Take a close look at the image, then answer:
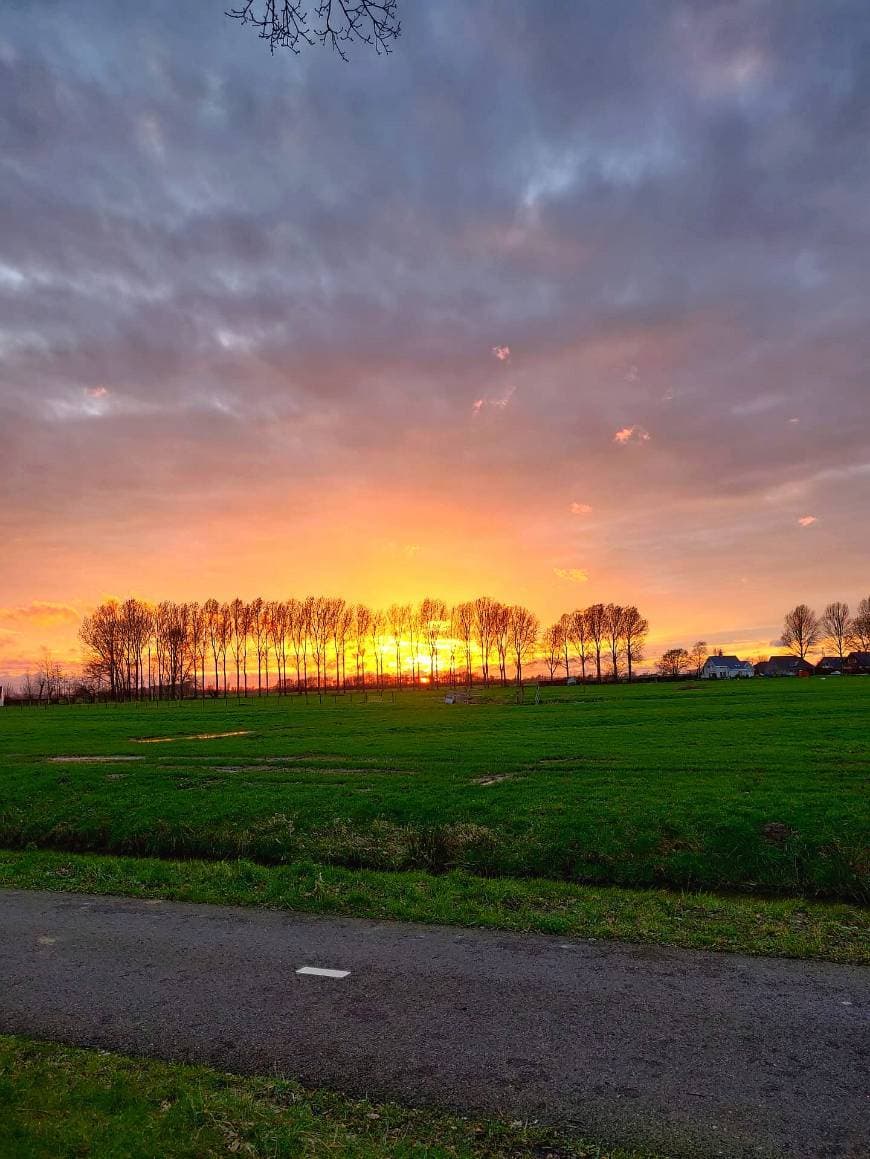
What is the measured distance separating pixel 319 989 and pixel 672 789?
13.7 meters

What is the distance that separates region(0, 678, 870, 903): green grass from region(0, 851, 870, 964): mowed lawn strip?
1.55 metres

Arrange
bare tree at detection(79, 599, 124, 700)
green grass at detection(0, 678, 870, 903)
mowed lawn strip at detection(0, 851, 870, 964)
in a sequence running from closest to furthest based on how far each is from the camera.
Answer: mowed lawn strip at detection(0, 851, 870, 964)
green grass at detection(0, 678, 870, 903)
bare tree at detection(79, 599, 124, 700)

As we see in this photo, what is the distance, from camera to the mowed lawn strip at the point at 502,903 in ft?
30.9

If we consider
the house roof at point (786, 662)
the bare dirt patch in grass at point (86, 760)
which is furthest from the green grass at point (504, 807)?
the house roof at point (786, 662)

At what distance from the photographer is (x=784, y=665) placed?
187 meters

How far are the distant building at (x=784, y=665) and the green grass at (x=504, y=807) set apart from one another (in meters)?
161

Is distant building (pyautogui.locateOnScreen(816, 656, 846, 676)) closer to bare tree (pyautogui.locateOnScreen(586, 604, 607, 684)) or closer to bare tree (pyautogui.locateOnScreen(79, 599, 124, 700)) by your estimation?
bare tree (pyautogui.locateOnScreen(586, 604, 607, 684))

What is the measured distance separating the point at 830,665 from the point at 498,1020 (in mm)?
197864

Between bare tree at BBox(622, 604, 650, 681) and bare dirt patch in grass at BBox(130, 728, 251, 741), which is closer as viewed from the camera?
bare dirt patch in grass at BBox(130, 728, 251, 741)

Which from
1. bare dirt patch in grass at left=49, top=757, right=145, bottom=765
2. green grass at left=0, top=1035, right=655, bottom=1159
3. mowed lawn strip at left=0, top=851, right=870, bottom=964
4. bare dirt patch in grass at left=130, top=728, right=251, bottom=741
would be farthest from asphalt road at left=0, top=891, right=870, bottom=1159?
bare dirt patch in grass at left=130, top=728, right=251, bottom=741

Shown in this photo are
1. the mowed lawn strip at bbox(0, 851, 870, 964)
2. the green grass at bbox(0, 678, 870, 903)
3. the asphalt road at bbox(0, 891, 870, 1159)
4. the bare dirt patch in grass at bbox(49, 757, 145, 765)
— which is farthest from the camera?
the bare dirt patch in grass at bbox(49, 757, 145, 765)

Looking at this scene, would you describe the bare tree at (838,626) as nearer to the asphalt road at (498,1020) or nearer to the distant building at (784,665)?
the distant building at (784,665)

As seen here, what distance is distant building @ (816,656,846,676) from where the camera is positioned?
16471cm

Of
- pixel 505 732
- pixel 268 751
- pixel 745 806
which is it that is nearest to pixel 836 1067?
pixel 745 806
